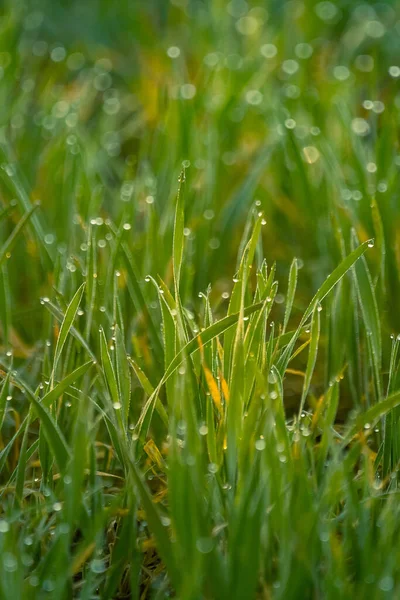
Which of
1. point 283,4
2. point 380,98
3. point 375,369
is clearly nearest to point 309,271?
point 375,369

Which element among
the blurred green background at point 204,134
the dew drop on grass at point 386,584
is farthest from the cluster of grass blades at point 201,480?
the blurred green background at point 204,134

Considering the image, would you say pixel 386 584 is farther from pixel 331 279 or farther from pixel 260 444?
pixel 331 279

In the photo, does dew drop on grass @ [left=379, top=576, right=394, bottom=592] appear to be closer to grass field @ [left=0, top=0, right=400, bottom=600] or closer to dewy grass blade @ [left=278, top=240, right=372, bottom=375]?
grass field @ [left=0, top=0, right=400, bottom=600]

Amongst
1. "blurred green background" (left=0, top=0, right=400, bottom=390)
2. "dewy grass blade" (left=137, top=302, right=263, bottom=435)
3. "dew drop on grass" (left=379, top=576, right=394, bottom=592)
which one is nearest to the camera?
"dew drop on grass" (left=379, top=576, right=394, bottom=592)

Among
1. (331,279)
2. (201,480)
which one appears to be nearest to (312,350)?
(331,279)

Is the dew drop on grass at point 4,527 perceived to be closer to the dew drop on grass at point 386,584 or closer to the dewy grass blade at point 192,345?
the dewy grass blade at point 192,345

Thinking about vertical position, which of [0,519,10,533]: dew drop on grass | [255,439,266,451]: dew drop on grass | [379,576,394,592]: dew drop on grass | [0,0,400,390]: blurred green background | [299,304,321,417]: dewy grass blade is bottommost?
[379,576,394,592]: dew drop on grass

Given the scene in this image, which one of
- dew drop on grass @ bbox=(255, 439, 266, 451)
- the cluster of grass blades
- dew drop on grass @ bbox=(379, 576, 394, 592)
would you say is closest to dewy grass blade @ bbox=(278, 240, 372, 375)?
the cluster of grass blades

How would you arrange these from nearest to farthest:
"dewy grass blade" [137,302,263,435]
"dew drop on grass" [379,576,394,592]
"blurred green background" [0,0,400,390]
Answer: "dew drop on grass" [379,576,394,592], "dewy grass blade" [137,302,263,435], "blurred green background" [0,0,400,390]
